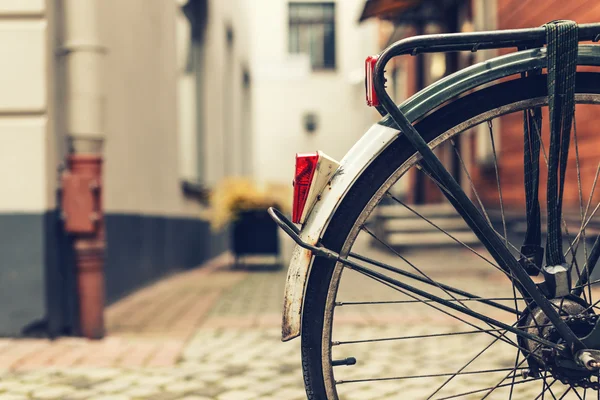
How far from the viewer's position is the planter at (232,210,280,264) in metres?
8.86

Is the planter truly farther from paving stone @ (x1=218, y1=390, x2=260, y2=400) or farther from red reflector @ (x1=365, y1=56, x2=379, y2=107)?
red reflector @ (x1=365, y1=56, x2=379, y2=107)

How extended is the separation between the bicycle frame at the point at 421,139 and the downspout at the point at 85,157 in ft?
8.59

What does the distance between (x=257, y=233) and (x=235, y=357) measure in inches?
200

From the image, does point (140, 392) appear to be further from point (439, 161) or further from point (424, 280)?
point (439, 161)

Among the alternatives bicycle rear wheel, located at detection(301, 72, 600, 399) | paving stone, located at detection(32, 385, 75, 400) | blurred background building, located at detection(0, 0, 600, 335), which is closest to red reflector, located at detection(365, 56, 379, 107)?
bicycle rear wheel, located at detection(301, 72, 600, 399)

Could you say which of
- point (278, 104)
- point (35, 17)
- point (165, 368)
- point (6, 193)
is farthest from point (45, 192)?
point (278, 104)

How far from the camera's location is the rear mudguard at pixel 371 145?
1904mm

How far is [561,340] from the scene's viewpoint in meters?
1.96

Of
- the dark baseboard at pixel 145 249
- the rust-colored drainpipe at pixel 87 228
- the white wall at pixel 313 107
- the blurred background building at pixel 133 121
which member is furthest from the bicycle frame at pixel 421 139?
the white wall at pixel 313 107

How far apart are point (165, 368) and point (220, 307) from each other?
2.05 m

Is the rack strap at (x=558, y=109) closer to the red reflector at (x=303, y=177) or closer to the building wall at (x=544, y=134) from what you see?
the building wall at (x=544, y=134)

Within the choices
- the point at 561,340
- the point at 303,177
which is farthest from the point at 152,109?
the point at 561,340

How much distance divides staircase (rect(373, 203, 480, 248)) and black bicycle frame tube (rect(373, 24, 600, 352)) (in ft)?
22.3

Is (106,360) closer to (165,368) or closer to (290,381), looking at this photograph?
(165,368)
